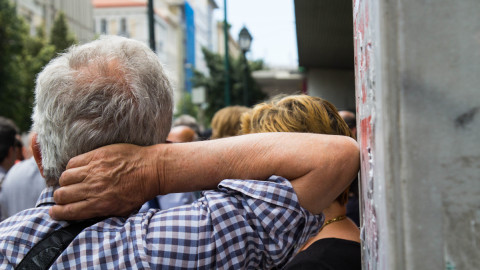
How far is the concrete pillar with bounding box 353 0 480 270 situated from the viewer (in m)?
0.99

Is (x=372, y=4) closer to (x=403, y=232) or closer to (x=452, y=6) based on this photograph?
(x=452, y=6)

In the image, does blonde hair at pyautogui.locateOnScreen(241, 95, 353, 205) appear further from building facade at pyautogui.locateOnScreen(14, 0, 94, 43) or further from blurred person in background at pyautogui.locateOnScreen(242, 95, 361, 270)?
building facade at pyautogui.locateOnScreen(14, 0, 94, 43)

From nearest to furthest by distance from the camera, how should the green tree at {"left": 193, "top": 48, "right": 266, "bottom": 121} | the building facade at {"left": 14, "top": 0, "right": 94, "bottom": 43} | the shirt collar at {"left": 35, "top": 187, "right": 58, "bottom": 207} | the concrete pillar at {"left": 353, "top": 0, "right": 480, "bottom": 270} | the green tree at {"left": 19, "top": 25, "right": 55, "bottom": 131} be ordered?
the concrete pillar at {"left": 353, "top": 0, "right": 480, "bottom": 270}, the shirt collar at {"left": 35, "top": 187, "right": 58, "bottom": 207}, the green tree at {"left": 19, "top": 25, "right": 55, "bottom": 131}, the green tree at {"left": 193, "top": 48, "right": 266, "bottom": 121}, the building facade at {"left": 14, "top": 0, "right": 94, "bottom": 43}

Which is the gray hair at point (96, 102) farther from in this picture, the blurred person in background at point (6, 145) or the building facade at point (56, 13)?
the building facade at point (56, 13)

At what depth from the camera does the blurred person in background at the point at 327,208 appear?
1.74m

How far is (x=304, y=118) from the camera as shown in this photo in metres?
2.14

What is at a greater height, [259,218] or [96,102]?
[96,102]

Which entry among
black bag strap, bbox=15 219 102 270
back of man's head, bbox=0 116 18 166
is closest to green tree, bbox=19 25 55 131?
back of man's head, bbox=0 116 18 166

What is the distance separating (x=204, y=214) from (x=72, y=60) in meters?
0.61

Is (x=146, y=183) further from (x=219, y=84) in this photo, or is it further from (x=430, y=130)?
(x=219, y=84)

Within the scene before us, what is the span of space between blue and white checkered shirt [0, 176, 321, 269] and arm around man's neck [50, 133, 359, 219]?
48 mm

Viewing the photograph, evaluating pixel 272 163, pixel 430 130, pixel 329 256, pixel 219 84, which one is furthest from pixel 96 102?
pixel 219 84

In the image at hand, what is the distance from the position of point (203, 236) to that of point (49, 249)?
1.42ft

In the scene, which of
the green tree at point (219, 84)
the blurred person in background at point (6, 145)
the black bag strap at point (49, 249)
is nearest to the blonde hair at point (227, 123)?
the blurred person in background at point (6, 145)
